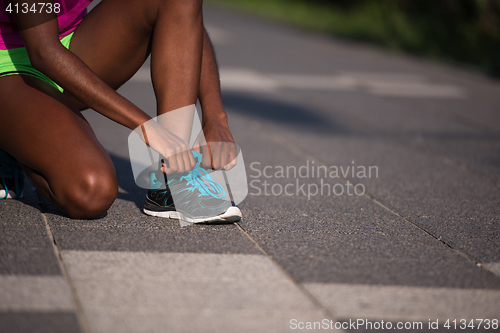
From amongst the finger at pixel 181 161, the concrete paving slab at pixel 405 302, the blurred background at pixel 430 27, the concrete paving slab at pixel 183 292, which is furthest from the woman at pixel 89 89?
the blurred background at pixel 430 27

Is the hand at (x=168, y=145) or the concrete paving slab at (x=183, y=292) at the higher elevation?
the hand at (x=168, y=145)

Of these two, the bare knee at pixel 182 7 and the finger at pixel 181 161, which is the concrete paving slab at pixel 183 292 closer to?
the finger at pixel 181 161

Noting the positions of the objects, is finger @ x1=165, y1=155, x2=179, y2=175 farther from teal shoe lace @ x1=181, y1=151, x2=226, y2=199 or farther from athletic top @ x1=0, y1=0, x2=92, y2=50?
athletic top @ x1=0, y1=0, x2=92, y2=50

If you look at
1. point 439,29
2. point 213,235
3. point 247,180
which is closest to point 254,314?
point 213,235

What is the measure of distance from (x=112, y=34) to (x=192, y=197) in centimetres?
79

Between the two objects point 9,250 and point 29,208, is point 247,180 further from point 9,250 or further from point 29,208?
point 9,250

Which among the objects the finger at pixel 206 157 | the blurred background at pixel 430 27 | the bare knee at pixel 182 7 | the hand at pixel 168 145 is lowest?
the blurred background at pixel 430 27

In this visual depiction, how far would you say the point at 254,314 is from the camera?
1578mm

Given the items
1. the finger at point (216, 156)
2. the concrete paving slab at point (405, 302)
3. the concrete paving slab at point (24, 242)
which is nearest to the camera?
the concrete paving slab at point (405, 302)

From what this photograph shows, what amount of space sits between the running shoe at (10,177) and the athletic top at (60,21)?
1.52 ft

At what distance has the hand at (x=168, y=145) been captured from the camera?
1996 mm

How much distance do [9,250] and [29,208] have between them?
1.58 feet

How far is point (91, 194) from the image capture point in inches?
82.1

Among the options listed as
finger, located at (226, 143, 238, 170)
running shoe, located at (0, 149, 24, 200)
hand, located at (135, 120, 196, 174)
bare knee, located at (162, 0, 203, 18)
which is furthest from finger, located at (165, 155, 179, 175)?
running shoe, located at (0, 149, 24, 200)
